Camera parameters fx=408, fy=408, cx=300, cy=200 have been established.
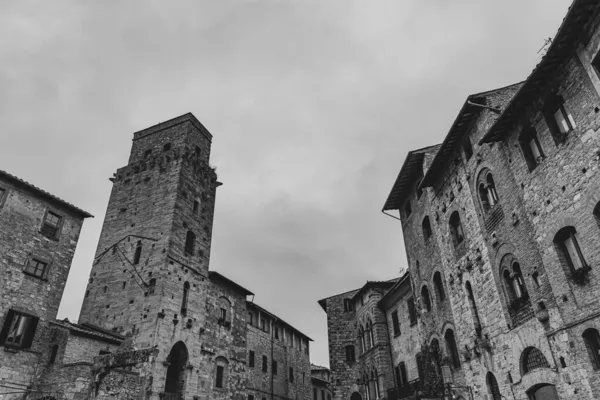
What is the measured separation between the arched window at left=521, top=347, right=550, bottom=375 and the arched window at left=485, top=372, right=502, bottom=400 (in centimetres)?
170

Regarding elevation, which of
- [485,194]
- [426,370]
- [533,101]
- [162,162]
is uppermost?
[162,162]

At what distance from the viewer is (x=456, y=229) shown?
1694cm

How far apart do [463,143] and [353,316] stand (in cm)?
1810

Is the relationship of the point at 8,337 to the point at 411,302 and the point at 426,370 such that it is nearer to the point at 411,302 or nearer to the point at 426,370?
the point at 426,370

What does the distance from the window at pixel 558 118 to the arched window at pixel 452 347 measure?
30.1ft

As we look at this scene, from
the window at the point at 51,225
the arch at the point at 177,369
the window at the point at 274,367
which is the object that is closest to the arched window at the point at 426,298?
the arch at the point at 177,369

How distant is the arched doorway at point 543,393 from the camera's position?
1109 centimetres

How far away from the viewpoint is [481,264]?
14734mm

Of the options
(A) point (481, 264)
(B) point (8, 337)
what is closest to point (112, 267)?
(B) point (8, 337)

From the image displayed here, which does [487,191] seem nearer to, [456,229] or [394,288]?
[456,229]

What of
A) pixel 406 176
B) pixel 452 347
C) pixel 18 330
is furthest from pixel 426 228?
pixel 18 330

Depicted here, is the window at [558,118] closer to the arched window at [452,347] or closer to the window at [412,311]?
the arched window at [452,347]

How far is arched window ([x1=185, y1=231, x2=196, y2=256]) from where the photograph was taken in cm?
2549

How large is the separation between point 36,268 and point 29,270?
1.13ft
